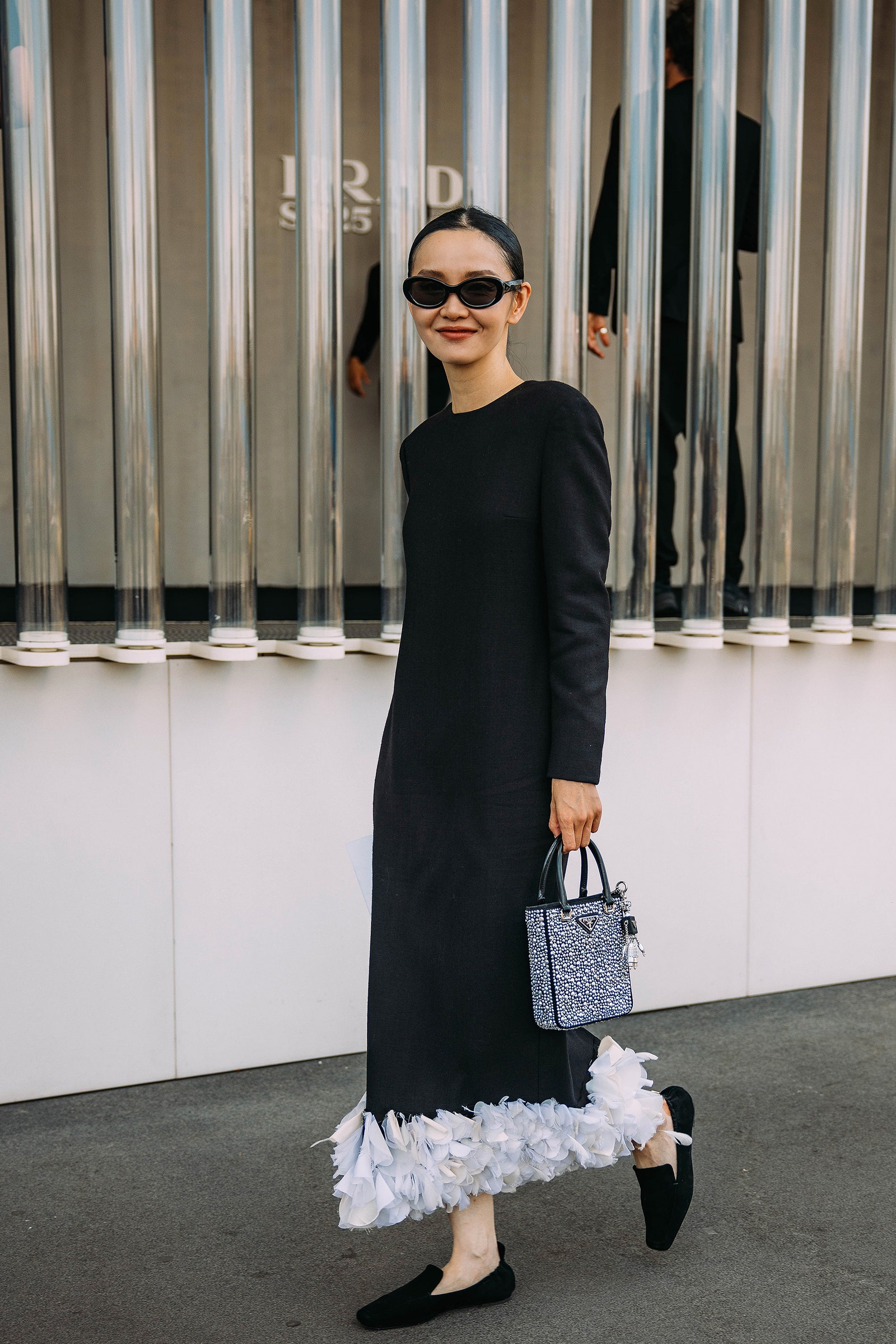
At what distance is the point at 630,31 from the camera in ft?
13.5

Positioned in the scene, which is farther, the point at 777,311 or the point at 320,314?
the point at 777,311

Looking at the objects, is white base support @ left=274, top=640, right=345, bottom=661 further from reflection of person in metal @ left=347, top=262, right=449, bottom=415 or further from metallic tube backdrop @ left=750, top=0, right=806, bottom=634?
reflection of person in metal @ left=347, top=262, right=449, bottom=415

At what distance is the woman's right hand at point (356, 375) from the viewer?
22.4 feet

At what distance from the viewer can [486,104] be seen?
391cm

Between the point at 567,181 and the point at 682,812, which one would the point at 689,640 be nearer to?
the point at 682,812

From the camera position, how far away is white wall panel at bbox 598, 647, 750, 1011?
4285mm

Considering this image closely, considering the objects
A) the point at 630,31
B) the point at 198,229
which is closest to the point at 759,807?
the point at 630,31

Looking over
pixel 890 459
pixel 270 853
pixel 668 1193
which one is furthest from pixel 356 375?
pixel 668 1193

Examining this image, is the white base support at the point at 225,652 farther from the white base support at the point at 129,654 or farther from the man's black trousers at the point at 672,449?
the man's black trousers at the point at 672,449

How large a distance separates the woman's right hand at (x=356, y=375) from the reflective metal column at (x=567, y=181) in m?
2.83

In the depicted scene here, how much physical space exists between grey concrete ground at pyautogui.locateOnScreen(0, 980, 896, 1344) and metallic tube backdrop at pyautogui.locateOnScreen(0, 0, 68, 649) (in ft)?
4.46

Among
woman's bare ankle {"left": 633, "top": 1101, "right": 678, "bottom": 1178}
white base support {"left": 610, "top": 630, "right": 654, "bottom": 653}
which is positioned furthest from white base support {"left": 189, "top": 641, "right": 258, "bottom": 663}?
woman's bare ankle {"left": 633, "top": 1101, "right": 678, "bottom": 1178}

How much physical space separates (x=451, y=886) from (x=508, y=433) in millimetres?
862

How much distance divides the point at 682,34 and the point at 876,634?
89.8 inches
